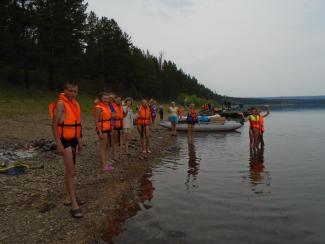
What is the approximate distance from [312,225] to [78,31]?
3104 centimetres

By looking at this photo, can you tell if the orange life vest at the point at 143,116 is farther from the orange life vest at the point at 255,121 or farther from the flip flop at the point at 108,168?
the orange life vest at the point at 255,121

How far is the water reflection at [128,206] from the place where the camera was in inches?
216

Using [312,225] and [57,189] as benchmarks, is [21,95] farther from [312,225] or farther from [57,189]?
[312,225]

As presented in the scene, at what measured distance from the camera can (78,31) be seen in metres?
33.1

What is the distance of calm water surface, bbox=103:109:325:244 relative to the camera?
5.45 m

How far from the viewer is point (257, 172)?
10.4 m

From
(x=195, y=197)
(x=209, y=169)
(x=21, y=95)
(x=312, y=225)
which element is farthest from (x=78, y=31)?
(x=312, y=225)

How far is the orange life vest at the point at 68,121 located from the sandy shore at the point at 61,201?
4.50 feet

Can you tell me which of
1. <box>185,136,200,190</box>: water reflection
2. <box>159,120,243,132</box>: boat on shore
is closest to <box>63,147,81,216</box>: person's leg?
<box>185,136,200,190</box>: water reflection

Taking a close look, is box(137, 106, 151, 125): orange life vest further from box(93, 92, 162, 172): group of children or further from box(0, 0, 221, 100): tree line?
box(0, 0, 221, 100): tree line

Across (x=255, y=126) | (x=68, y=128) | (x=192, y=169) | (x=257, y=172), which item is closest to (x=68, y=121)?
(x=68, y=128)

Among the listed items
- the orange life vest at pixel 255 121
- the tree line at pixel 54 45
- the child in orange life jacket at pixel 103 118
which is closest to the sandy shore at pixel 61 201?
the child in orange life jacket at pixel 103 118

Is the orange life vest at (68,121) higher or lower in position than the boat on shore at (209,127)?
higher

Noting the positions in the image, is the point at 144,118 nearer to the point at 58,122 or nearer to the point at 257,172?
the point at 257,172
